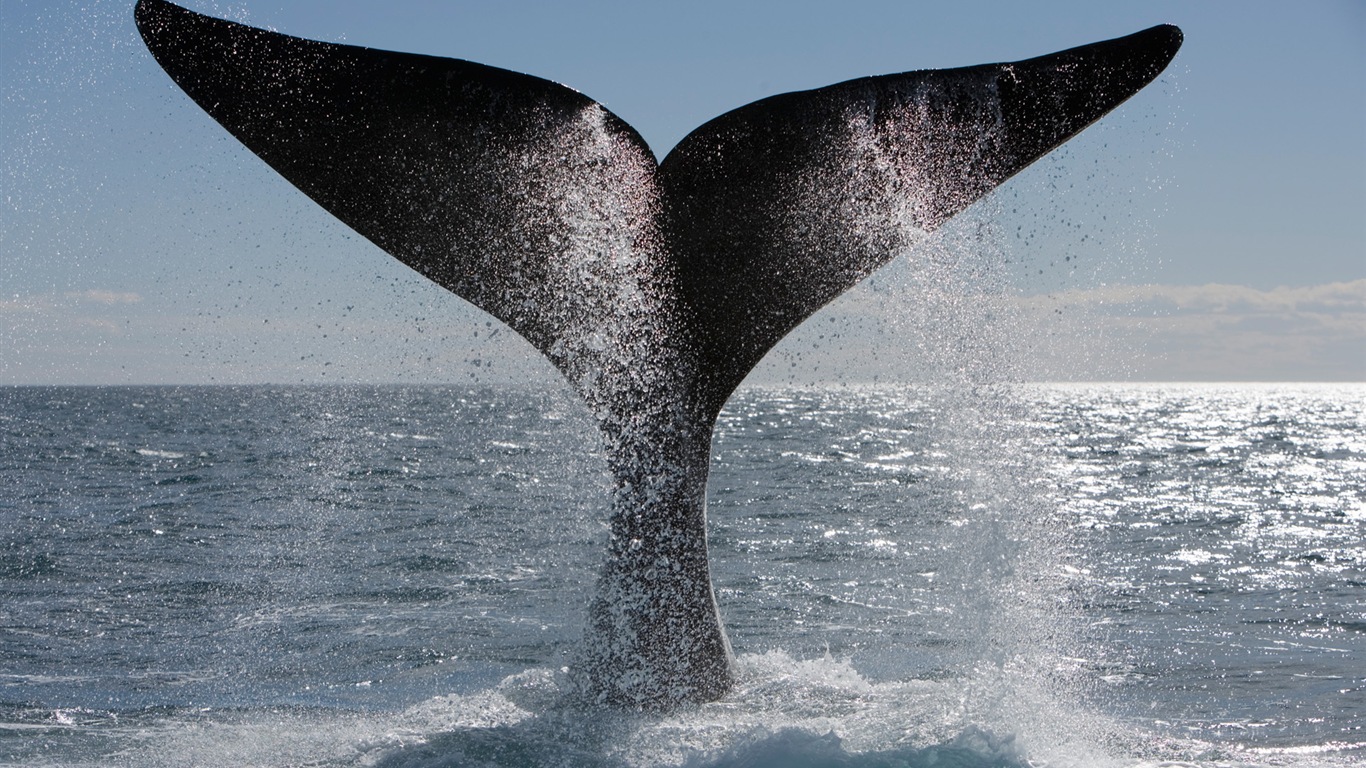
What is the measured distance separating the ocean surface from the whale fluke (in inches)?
37.8

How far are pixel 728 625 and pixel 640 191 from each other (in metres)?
5.16

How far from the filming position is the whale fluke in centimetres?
432

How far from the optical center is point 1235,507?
20859 mm

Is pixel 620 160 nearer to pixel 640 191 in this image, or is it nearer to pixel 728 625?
pixel 640 191

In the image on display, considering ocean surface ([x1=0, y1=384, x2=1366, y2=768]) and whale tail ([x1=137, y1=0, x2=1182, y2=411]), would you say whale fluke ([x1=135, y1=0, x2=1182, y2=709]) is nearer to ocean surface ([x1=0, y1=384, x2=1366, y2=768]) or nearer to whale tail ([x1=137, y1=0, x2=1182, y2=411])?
whale tail ([x1=137, y1=0, x2=1182, y2=411])

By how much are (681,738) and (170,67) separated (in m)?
3.13

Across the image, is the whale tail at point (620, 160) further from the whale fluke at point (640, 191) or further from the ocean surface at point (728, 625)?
the ocean surface at point (728, 625)

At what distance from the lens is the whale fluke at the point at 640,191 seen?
4.32m

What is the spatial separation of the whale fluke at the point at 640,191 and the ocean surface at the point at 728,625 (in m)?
0.96

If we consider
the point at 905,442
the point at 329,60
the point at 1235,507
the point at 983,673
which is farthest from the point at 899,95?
the point at 905,442

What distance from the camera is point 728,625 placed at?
30.2 ft

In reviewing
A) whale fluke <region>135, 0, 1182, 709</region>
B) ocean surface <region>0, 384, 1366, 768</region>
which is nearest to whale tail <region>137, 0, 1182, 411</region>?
whale fluke <region>135, 0, 1182, 709</region>

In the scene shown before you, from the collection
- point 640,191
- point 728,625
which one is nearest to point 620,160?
point 640,191

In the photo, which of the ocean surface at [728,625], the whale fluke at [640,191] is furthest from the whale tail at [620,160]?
the ocean surface at [728,625]
